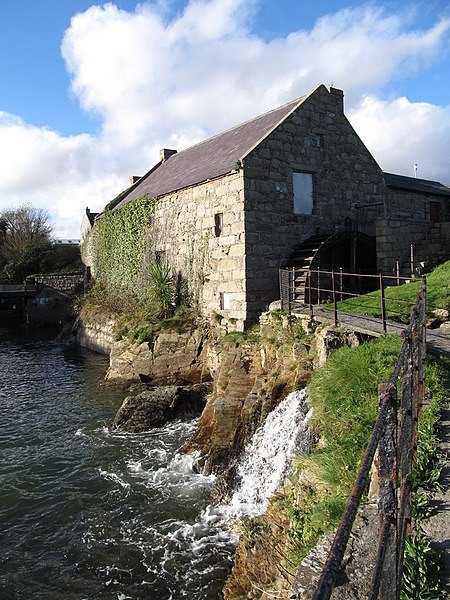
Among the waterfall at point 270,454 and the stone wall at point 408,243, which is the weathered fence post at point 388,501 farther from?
the stone wall at point 408,243

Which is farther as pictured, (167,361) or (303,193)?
(303,193)

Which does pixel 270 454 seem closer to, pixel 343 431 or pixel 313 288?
pixel 343 431

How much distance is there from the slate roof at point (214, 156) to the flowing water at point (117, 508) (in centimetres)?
885

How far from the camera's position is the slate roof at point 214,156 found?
1531 cm

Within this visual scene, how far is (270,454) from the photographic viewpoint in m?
8.15

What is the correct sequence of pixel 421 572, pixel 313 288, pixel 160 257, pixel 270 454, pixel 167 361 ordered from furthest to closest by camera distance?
pixel 160 257, pixel 167 361, pixel 313 288, pixel 270 454, pixel 421 572

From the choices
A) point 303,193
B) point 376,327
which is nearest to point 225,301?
point 303,193

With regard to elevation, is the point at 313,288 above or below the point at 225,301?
above

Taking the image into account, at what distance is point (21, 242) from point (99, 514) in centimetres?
3891

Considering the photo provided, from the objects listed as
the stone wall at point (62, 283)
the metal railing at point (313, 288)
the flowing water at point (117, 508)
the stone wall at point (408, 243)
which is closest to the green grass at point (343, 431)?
the flowing water at point (117, 508)

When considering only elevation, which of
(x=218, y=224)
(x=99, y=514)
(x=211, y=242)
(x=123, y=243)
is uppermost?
(x=123, y=243)

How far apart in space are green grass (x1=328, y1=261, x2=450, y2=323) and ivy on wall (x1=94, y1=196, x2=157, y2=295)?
34.9 feet

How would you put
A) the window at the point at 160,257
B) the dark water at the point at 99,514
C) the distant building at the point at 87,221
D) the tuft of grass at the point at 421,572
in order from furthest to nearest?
the distant building at the point at 87,221 → the window at the point at 160,257 → the dark water at the point at 99,514 → the tuft of grass at the point at 421,572

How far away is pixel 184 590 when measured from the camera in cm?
612
